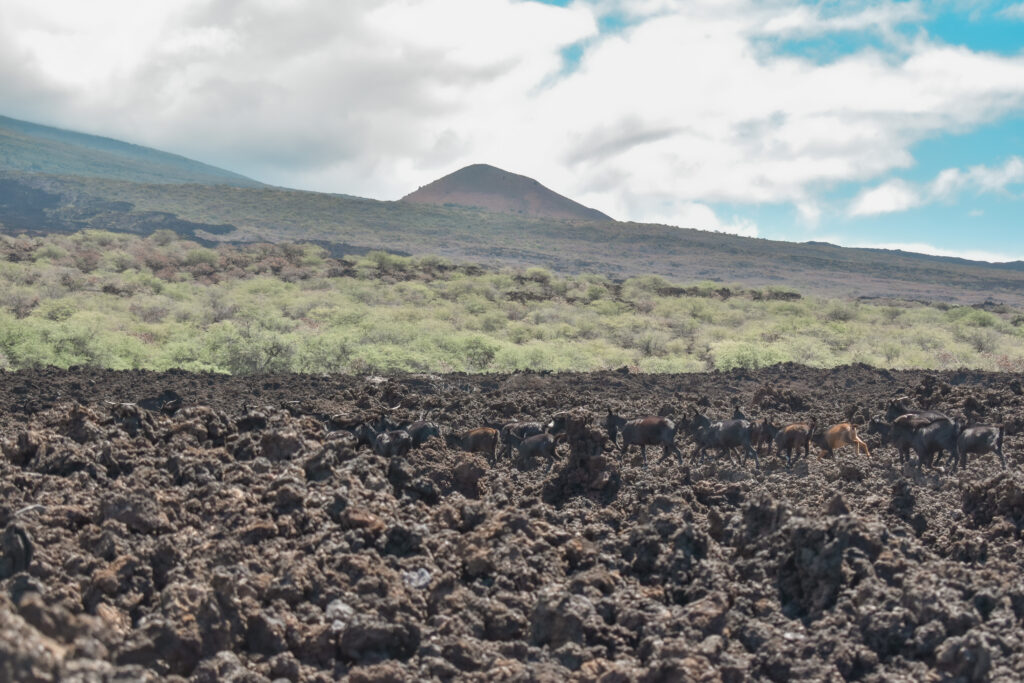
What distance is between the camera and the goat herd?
10.8 meters

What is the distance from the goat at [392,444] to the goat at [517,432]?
5.48ft

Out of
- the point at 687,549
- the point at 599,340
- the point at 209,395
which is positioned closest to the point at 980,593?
the point at 687,549

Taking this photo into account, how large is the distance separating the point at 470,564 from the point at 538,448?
4.24 meters

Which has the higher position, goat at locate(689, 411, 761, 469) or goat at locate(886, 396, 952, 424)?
goat at locate(886, 396, 952, 424)

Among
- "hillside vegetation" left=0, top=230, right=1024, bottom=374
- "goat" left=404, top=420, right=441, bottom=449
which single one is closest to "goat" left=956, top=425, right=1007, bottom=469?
"goat" left=404, top=420, right=441, bottom=449

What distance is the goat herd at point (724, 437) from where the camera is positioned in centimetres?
1080

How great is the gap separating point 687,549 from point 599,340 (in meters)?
28.8

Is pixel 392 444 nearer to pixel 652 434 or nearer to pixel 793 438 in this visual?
pixel 652 434

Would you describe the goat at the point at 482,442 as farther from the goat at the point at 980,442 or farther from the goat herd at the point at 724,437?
the goat at the point at 980,442

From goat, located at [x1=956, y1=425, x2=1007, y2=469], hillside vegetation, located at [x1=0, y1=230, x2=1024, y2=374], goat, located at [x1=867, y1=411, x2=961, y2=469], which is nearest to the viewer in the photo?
goat, located at [x1=956, y1=425, x2=1007, y2=469]

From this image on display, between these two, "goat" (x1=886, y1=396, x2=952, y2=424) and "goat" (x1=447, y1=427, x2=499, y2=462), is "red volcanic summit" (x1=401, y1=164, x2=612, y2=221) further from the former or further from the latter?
"goat" (x1=447, y1=427, x2=499, y2=462)

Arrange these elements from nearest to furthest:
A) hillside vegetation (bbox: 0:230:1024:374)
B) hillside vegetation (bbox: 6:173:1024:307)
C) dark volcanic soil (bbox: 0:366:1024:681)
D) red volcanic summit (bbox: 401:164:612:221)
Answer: dark volcanic soil (bbox: 0:366:1024:681) → hillside vegetation (bbox: 0:230:1024:374) → hillside vegetation (bbox: 6:173:1024:307) → red volcanic summit (bbox: 401:164:612:221)

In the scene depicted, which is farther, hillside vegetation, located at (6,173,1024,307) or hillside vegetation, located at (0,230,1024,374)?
hillside vegetation, located at (6,173,1024,307)

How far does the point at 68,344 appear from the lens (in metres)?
24.0
